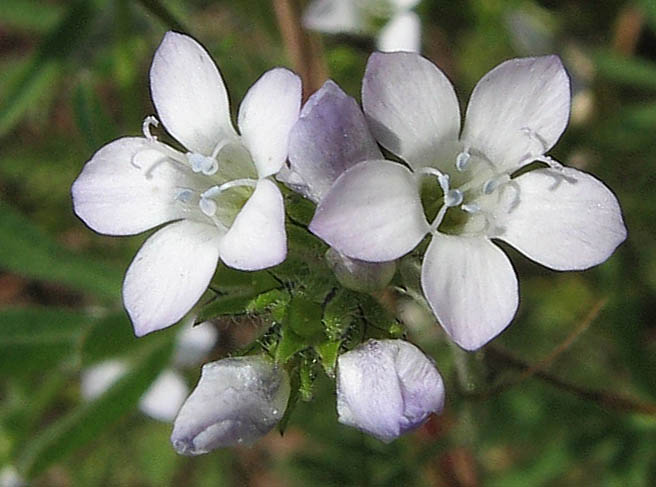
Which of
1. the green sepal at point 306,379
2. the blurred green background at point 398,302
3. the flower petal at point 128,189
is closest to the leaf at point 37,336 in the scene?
the blurred green background at point 398,302

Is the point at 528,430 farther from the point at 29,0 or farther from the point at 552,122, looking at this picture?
the point at 29,0

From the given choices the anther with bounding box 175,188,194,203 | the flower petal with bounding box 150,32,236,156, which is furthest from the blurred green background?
the anther with bounding box 175,188,194,203

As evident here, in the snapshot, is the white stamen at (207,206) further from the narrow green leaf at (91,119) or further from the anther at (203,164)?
the narrow green leaf at (91,119)

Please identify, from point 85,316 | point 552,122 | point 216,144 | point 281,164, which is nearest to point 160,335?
point 85,316

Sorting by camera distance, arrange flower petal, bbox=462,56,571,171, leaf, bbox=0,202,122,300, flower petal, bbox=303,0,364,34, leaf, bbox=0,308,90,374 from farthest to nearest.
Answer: flower petal, bbox=303,0,364,34, leaf, bbox=0,202,122,300, leaf, bbox=0,308,90,374, flower petal, bbox=462,56,571,171

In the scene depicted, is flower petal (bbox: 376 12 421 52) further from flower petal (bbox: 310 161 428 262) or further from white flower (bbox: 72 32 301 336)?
flower petal (bbox: 310 161 428 262)

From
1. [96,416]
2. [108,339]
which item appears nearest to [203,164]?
[108,339]

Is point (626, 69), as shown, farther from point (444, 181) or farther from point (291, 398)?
point (291, 398)
